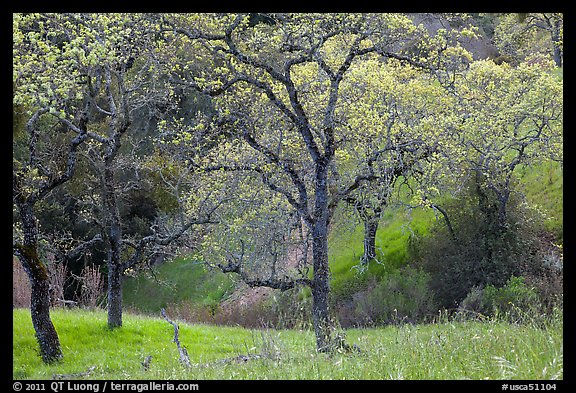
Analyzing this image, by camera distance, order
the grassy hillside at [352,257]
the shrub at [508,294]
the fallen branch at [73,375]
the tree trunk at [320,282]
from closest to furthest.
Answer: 1. the fallen branch at [73,375]
2. the tree trunk at [320,282]
3. the shrub at [508,294]
4. the grassy hillside at [352,257]

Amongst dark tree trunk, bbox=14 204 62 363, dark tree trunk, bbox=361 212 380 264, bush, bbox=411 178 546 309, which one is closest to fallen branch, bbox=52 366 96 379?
dark tree trunk, bbox=14 204 62 363

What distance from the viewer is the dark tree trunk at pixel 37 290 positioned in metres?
13.4

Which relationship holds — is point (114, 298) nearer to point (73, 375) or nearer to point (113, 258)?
point (113, 258)

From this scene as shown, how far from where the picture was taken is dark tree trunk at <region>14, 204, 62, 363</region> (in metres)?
13.4

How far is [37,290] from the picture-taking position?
1348 cm

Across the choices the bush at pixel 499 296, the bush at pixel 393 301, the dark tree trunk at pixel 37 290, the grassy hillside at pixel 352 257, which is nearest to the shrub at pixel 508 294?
the bush at pixel 499 296

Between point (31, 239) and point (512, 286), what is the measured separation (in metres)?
16.4

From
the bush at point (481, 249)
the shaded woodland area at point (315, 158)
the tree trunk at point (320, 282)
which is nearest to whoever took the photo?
the tree trunk at point (320, 282)

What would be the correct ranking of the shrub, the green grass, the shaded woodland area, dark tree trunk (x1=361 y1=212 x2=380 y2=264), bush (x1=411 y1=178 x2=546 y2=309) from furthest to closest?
dark tree trunk (x1=361 y1=212 x2=380 y2=264)
bush (x1=411 y1=178 x2=546 y2=309)
the shrub
the shaded woodland area
the green grass

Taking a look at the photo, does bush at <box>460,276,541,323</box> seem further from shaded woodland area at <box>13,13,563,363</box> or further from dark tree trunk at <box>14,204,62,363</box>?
dark tree trunk at <box>14,204,62,363</box>

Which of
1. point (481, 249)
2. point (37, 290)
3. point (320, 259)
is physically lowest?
point (37, 290)

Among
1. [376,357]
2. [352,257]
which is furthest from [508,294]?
[376,357]

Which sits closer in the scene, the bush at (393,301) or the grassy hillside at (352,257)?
the bush at (393,301)

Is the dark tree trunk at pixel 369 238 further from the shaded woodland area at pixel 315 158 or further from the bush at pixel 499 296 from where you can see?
the bush at pixel 499 296
